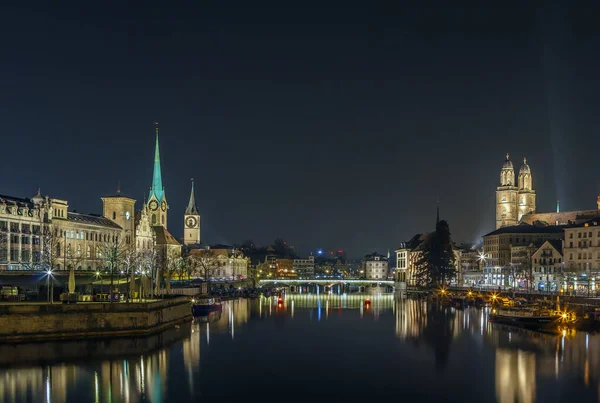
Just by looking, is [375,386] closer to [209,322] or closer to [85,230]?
[209,322]

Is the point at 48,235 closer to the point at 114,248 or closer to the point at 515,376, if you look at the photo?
the point at 114,248

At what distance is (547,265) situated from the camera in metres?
143

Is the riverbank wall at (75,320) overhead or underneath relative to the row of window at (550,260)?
underneath

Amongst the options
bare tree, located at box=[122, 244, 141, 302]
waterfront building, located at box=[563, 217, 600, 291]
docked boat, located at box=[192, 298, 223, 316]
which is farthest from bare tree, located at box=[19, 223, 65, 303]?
waterfront building, located at box=[563, 217, 600, 291]

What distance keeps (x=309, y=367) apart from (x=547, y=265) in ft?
298

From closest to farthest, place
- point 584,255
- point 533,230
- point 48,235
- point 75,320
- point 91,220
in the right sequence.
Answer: point 75,320 < point 48,235 < point 584,255 < point 91,220 < point 533,230

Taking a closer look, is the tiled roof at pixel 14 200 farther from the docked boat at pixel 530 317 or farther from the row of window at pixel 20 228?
the docked boat at pixel 530 317

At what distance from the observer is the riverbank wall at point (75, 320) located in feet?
217

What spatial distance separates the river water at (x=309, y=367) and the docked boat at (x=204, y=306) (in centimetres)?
2203

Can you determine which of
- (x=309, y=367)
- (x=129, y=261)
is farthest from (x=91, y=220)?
(x=309, y=367)

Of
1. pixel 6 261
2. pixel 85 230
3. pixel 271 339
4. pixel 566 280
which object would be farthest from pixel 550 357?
pixel 85 230

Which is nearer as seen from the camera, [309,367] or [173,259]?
[309,367]

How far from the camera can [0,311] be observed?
217ft

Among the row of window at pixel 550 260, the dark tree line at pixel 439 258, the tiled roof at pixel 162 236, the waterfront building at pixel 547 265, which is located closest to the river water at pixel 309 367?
the waterfront building at pixel 547 265
